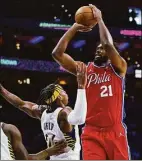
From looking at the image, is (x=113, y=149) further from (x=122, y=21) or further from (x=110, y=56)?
(x=122, y=21)

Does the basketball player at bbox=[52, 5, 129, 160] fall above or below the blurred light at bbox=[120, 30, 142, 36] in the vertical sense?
above

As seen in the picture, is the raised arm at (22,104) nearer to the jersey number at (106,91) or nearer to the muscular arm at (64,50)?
the muscular arm at (64,50)

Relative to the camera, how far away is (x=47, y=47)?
58.7ft

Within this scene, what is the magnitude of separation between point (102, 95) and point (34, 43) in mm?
13940

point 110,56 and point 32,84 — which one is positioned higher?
point 110,56

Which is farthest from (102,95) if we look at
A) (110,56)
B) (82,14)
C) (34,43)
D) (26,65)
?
(34,43)

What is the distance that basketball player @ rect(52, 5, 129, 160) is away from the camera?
13.5ft

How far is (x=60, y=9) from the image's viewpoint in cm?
1673

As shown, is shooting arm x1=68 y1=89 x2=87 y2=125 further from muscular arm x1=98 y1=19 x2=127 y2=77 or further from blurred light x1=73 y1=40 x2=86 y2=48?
blurred light x1=73 y1=40 x2=86 y2=48

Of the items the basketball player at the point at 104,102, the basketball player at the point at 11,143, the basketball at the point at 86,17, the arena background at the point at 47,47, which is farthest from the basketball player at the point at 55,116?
the arena background at the point at 47,47

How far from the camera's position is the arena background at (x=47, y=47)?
16031mm

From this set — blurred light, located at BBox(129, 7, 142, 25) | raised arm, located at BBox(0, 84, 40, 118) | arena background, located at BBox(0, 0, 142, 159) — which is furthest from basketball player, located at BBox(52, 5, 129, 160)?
blurred light, located at BBox(129, 7, 142, 25)

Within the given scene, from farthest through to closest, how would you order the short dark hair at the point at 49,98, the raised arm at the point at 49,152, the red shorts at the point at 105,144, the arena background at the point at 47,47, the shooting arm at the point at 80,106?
the arena background at the point at 47,47 < the short dark hair at the point at 49,98 < the red shorts at the point at 105,144 < the shooting arm at the point at 80,106 < the raised arm at the point at 49,152

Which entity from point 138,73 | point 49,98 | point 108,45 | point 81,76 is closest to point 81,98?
point 81,76
